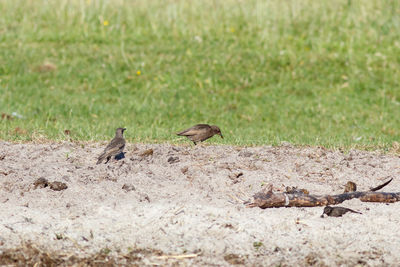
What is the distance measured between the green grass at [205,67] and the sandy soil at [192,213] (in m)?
2.75

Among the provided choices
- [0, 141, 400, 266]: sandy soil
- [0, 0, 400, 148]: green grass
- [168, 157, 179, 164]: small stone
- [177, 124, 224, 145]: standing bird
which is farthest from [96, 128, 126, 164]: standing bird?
[0, 0, 400, 148]: green grass

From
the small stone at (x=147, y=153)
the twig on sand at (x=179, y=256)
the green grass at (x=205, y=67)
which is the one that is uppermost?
the twig on sand at (x=179, y=256)

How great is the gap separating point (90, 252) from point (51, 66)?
9.56 metres

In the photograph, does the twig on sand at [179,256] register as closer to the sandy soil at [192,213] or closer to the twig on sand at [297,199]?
the sandy soil at [192,213]

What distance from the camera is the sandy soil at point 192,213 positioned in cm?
505

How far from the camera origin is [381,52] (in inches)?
574

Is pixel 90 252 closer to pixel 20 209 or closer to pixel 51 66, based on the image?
pixel 20 209

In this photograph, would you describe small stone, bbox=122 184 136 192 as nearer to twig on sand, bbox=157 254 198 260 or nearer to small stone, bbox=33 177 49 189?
small stone, bbox=33 177 49 189

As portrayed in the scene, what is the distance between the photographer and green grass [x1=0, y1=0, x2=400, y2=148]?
1170cm

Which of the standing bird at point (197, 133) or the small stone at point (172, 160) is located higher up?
the small stone at point (172, 160)

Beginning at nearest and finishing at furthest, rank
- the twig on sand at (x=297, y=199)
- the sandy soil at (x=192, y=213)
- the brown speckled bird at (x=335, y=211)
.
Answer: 1. the sandy soil at (x=192, y=213)
2. the brown speckled bird at (x=335, y=211)
3. the twig on sand at (x=297, y=199)

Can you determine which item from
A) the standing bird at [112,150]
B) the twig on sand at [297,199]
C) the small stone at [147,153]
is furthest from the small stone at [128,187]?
the small stone at [147,153]

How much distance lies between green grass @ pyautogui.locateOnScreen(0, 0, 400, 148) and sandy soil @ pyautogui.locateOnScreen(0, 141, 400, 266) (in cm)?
275

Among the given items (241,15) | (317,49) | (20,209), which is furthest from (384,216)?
(241,15)
